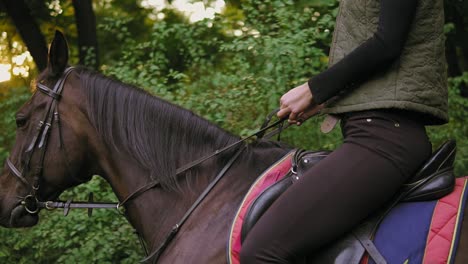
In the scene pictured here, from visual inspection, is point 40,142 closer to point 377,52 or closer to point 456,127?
point 377,52

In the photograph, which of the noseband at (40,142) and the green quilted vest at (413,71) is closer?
the green quilted vest at (413,71)

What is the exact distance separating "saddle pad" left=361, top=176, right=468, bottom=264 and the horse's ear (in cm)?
182

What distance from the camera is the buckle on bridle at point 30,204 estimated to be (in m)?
3.32

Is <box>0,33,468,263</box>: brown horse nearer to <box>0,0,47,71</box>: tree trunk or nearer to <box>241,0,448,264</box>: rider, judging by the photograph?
<box>241,0,448,264</box>: rider

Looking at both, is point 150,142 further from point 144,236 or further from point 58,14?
point 58,14

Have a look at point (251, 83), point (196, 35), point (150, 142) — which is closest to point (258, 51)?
point (251, 83)

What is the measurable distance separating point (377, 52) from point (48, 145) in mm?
1738

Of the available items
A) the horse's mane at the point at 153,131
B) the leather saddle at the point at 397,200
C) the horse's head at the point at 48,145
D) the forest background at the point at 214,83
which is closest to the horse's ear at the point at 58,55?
the horse's head at the point at 48,145

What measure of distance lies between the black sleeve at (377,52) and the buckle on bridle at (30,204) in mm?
1653

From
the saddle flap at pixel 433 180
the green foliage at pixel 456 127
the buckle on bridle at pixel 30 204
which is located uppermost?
the saddle flap at pixel 433 180

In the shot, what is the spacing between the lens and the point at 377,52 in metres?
2.48

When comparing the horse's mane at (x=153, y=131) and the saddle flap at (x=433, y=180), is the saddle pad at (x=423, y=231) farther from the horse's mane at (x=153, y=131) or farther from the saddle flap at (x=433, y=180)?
the horse's mane at (x=153, y=131)

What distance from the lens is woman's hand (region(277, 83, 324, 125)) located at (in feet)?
8.87

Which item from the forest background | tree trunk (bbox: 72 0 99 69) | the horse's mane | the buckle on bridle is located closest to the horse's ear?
the horse's mane
